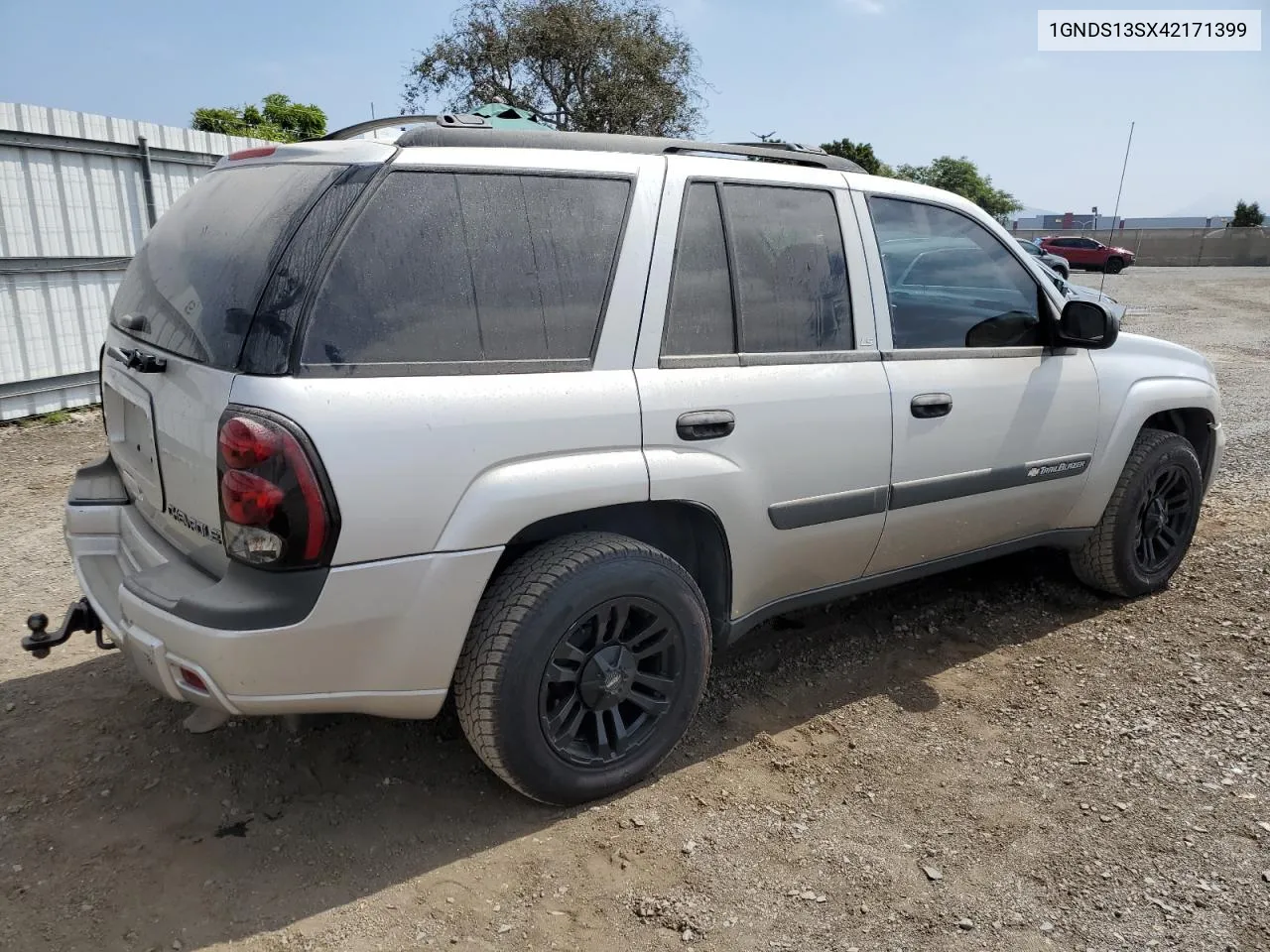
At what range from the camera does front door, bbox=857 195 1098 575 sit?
3344 mm

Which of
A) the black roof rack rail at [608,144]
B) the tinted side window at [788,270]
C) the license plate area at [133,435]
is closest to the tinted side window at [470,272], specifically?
the black roof rack rail at [608,144]

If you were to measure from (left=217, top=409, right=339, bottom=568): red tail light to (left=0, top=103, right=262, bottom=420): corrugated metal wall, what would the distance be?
5.78 m

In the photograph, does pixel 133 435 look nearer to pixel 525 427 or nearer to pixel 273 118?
pixel 525 427

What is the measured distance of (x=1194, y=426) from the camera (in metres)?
4.57

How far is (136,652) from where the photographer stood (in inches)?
97.3

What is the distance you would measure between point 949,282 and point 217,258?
8.33ft

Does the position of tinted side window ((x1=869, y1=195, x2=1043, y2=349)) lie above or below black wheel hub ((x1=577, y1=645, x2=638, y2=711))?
above

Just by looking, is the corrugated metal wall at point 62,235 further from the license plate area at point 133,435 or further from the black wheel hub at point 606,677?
the black wheel hub at point 606,677

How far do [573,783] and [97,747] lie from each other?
161cm

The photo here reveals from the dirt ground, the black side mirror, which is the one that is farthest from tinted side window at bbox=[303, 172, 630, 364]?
the black side mirror

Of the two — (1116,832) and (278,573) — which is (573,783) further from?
(1116,832)

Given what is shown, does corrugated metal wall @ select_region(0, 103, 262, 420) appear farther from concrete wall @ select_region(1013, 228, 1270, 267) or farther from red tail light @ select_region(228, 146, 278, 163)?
concrete wall @ select_region(1013, 228, 1270, 267)

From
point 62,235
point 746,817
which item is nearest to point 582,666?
point 746,817

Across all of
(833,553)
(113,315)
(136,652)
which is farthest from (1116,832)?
(113,315)
